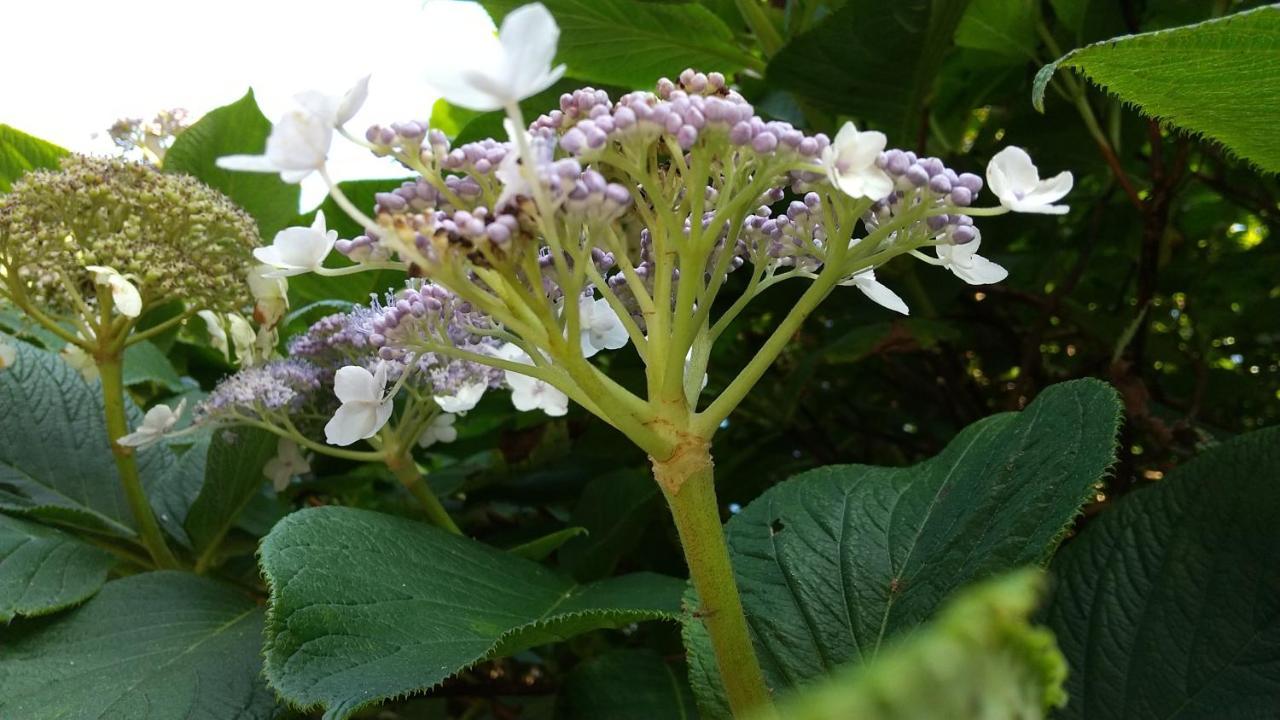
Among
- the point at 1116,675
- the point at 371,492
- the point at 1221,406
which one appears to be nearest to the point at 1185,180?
the point at 1221,406

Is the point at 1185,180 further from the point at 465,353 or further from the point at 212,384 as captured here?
the point at 212,384

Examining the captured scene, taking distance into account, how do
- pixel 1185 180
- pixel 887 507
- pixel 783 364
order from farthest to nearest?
1. pixel 783 364
2. pixel 1185 180
3. pixel 887 507

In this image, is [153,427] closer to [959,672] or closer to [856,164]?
[856,164]

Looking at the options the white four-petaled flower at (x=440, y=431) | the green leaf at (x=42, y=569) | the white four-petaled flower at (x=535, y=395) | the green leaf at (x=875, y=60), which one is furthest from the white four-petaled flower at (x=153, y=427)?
the green leaf at (x=875, y=60)

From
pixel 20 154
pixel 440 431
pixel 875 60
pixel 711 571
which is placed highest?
pixel 875 60

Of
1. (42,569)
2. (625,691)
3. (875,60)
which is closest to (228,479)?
(42,569)

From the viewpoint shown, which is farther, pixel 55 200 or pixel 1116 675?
pixel 55 200

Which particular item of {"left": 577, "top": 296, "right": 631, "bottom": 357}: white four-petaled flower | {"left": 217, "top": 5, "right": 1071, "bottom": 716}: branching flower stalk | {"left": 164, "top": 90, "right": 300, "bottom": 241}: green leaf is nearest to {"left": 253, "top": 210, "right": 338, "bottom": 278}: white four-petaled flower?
{"left": 217, "top": 5, "right": 1071, "bottom": 716}: branching flower stalk

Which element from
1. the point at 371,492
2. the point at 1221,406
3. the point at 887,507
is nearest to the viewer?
the point at 887,507
